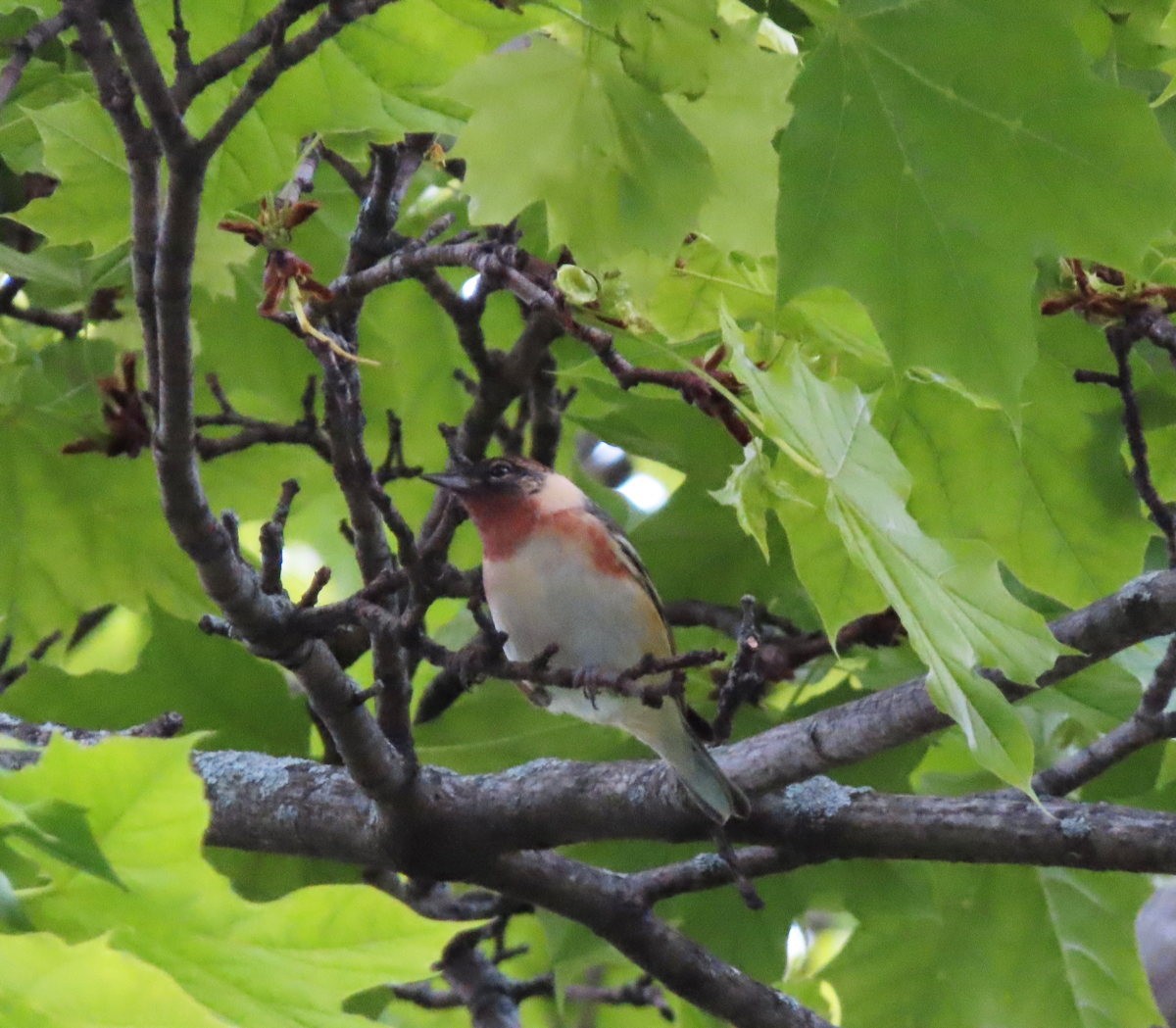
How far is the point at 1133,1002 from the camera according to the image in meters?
3.18

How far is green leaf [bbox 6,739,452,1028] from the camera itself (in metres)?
1.33

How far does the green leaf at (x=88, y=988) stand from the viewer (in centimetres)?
119

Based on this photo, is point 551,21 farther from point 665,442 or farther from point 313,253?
point 313,253

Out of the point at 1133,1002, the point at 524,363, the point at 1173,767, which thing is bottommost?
the point at 1133,1002

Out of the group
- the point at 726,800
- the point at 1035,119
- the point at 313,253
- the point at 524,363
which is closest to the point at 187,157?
the point at 1035,119

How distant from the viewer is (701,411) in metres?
2.58

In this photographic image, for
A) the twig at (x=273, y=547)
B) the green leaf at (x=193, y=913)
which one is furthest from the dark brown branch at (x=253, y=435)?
the green leaf at (x=193, y=913)

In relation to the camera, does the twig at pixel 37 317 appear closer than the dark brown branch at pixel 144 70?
No

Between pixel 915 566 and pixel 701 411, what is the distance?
836mm

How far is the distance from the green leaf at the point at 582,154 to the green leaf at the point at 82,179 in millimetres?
718

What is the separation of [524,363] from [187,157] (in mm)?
1760

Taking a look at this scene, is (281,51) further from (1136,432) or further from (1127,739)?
(1127,739)

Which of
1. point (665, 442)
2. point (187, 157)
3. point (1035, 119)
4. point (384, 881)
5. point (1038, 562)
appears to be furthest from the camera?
point (384, 881)

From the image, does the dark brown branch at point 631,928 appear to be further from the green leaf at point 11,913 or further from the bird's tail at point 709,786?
the green leaf at point 11,913
